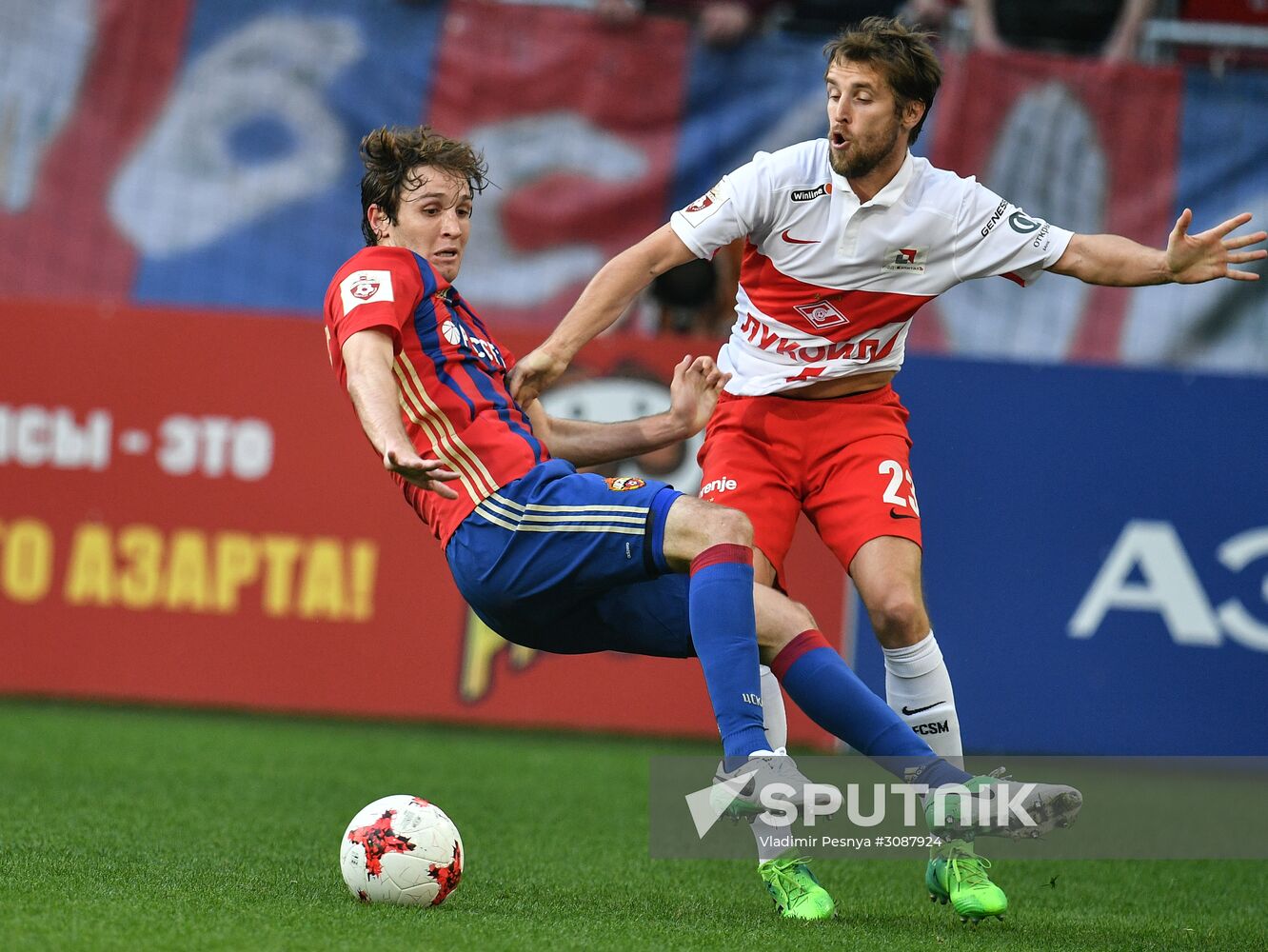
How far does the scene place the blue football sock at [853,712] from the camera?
4.11 metres

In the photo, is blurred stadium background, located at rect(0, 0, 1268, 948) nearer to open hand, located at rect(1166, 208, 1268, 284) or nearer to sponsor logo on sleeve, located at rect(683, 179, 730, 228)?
sponsor logo on sleeve, located at rect(683, 179, 730, 228)

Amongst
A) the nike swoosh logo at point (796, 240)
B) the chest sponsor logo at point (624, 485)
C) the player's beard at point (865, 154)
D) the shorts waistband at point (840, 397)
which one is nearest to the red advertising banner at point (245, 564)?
the shorts waistband at point (840, 397)

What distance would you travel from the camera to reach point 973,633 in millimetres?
7605

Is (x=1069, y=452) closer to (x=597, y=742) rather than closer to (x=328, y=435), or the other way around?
(x=597, y=742)

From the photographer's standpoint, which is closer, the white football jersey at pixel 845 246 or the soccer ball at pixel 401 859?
the soccer ball at pixel 401 859

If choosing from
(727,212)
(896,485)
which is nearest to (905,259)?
(727,212)

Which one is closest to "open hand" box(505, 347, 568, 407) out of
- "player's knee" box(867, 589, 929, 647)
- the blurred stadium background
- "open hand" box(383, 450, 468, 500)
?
"open hand" box(383, 450, 468, 500)

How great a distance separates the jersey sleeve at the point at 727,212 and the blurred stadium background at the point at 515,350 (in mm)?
2215

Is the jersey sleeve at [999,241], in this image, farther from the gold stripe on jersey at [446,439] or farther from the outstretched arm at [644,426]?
the gold stripe on jersey at [446,439]

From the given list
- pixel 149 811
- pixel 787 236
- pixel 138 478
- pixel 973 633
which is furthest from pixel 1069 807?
pixel 138 478

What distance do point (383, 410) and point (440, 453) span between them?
35cm

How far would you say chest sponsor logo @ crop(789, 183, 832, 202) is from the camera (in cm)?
466

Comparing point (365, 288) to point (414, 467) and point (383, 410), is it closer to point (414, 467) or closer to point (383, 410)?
point (383, 410)

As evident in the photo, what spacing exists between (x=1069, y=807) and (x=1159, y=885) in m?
1.51
